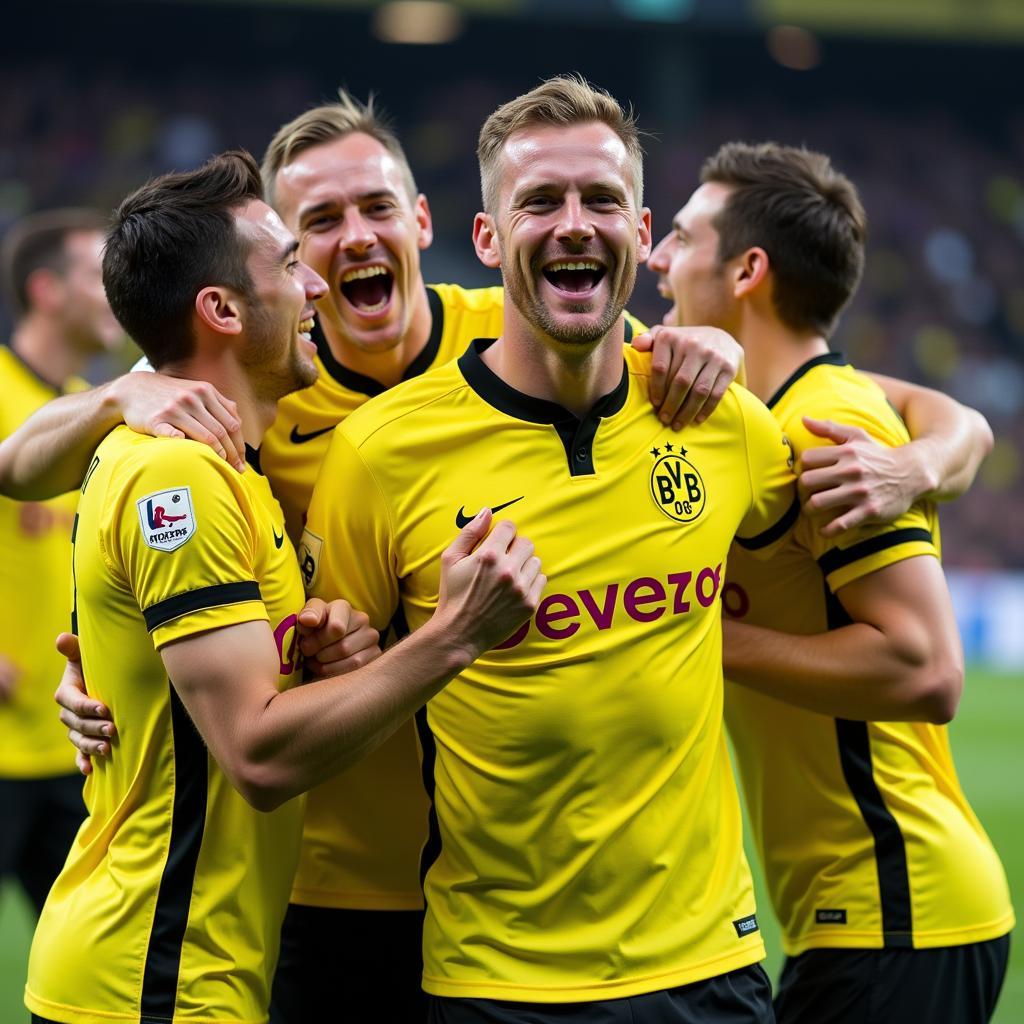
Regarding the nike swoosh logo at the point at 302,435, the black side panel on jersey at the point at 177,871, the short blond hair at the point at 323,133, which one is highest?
the short blond hair at the point at 323,133

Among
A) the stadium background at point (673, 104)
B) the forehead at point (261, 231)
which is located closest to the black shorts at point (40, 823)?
the forehead at point (261, 231)

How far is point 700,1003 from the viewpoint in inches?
116

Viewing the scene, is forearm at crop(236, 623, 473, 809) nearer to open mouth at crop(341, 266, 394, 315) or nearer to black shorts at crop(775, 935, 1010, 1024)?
black shorts at crop(775, 935, 1010, 1024)

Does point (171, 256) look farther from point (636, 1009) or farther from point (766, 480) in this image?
point (636, 1009)

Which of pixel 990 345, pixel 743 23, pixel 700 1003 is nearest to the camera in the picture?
pixel 700 1003

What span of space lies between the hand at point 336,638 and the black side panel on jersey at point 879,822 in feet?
3.86

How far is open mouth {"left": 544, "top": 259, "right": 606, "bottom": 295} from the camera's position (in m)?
3.05

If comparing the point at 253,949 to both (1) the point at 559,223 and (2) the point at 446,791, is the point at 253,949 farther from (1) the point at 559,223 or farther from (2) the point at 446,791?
(1) the point at 559,223

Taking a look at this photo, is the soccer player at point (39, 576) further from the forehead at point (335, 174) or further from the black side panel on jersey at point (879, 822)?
the black side panel on jersey at point (879, 822)

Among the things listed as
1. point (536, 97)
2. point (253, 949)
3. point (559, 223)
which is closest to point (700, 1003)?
point (253, 949)

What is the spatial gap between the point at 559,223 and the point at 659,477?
57 centimetres

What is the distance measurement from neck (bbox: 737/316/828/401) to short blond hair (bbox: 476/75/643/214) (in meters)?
0.71

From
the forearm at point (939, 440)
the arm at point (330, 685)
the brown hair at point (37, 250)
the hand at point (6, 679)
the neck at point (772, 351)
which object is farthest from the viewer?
the brown hair at point (37, 250)

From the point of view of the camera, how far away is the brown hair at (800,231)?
12.4ft
